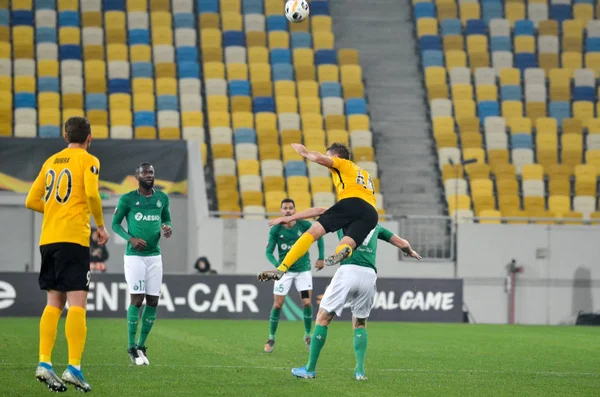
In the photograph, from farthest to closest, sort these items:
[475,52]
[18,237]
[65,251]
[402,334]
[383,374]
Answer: [475,52], [18,237], [402,334], [383,374], [65,251]

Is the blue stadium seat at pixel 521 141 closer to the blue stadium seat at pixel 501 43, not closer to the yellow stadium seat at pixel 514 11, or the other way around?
the blue stadium seat at pixel 501 43

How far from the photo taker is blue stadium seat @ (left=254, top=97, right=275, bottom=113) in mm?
30219

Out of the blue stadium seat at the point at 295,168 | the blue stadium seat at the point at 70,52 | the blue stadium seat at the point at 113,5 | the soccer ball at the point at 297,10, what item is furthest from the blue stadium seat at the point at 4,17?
the soccer ball at the point at 297,10

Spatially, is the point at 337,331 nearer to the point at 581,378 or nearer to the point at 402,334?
the point at 402,334

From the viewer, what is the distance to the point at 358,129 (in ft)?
98.1

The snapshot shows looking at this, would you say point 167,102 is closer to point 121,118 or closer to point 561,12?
point 121,118

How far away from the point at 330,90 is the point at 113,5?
7267 mm

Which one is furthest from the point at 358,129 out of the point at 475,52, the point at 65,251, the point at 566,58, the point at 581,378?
the point at 65,251

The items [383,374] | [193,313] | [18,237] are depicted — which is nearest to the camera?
[383,374]

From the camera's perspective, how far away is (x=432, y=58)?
1286 inches

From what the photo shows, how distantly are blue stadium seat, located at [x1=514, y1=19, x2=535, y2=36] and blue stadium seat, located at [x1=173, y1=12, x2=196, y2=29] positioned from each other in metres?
10.2

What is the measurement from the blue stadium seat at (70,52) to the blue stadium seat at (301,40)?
6376 millimetres

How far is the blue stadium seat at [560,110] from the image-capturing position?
1254 inches

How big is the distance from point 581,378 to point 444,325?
11282 millimetres
